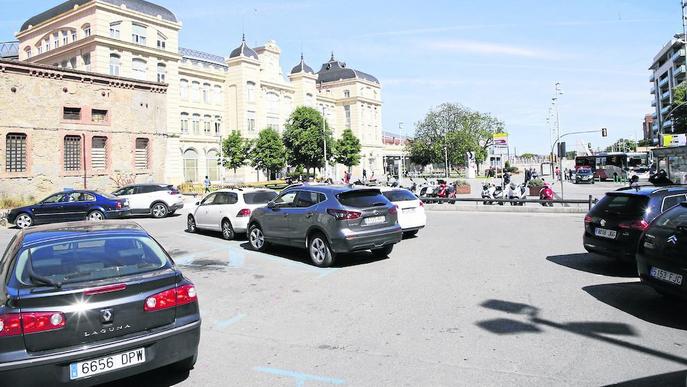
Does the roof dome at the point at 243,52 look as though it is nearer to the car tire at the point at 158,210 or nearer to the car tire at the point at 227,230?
the car tire at the point at 158,210

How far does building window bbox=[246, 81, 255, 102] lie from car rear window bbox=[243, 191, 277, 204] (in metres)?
57.3

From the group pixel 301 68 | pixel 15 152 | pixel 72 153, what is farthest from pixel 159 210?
pixel 301 68

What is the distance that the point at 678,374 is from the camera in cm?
434

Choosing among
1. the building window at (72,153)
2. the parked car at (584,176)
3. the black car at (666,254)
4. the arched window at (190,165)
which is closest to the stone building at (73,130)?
the building window at (72,153)

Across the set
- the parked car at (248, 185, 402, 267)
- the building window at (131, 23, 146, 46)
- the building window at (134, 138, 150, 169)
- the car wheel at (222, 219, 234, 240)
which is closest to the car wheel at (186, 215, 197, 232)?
the car wheel at (222, 219, 234, 240)

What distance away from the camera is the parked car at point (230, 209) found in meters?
14.0

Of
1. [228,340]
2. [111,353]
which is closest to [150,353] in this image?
[111,353]

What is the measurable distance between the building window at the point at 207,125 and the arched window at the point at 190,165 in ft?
13.0

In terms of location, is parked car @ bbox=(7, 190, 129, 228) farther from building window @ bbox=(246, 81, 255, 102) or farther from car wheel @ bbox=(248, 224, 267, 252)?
building window @ bbox=(246, 81, 255, 102)

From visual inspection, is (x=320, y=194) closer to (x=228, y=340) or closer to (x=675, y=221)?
(x=228, y=340)

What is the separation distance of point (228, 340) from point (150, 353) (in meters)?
1.73

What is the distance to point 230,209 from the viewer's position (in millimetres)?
14227

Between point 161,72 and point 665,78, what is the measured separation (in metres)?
98.4

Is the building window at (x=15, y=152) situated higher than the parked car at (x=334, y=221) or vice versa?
the building window at (x=15, y=152)
